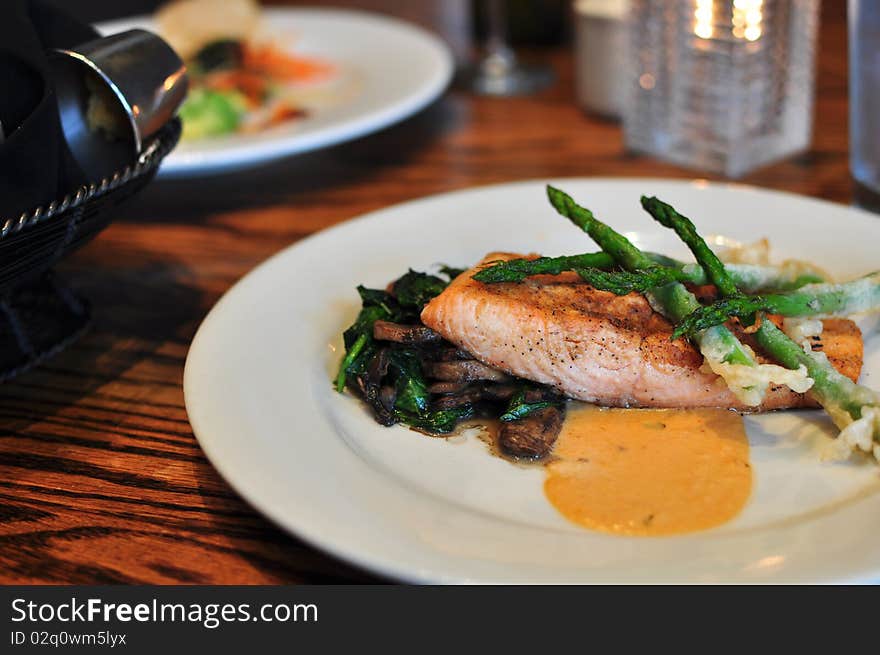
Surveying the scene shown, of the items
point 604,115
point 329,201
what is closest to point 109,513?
point 329,201

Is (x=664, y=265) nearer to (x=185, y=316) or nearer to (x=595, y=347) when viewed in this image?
(x=595, y=347)

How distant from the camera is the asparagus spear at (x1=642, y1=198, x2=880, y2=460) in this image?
1782 mm

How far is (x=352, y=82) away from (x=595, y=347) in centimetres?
271

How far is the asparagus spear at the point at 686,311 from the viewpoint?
6.19 ft

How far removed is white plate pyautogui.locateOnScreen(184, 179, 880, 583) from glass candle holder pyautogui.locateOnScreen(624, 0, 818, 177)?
79 centimetres

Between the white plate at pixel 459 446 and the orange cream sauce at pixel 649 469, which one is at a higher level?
the white plate at pixel 459 446

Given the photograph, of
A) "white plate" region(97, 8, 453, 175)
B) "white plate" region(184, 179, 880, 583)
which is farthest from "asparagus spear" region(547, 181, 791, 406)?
"white plate" region(97, 8, 453, 175)

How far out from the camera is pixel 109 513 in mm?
1833

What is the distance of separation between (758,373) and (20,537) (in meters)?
1.44

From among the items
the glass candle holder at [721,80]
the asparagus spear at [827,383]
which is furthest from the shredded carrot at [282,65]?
the asparagus spear at [827,383]

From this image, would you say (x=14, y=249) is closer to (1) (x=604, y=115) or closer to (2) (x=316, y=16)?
(1) (x=604, y=115)

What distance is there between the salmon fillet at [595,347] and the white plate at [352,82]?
1.47 meters

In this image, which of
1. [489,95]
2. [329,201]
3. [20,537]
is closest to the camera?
[20,537]

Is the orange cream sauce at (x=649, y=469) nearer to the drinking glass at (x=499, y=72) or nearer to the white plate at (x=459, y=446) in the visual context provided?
the white plate at (x=459, y=446)
